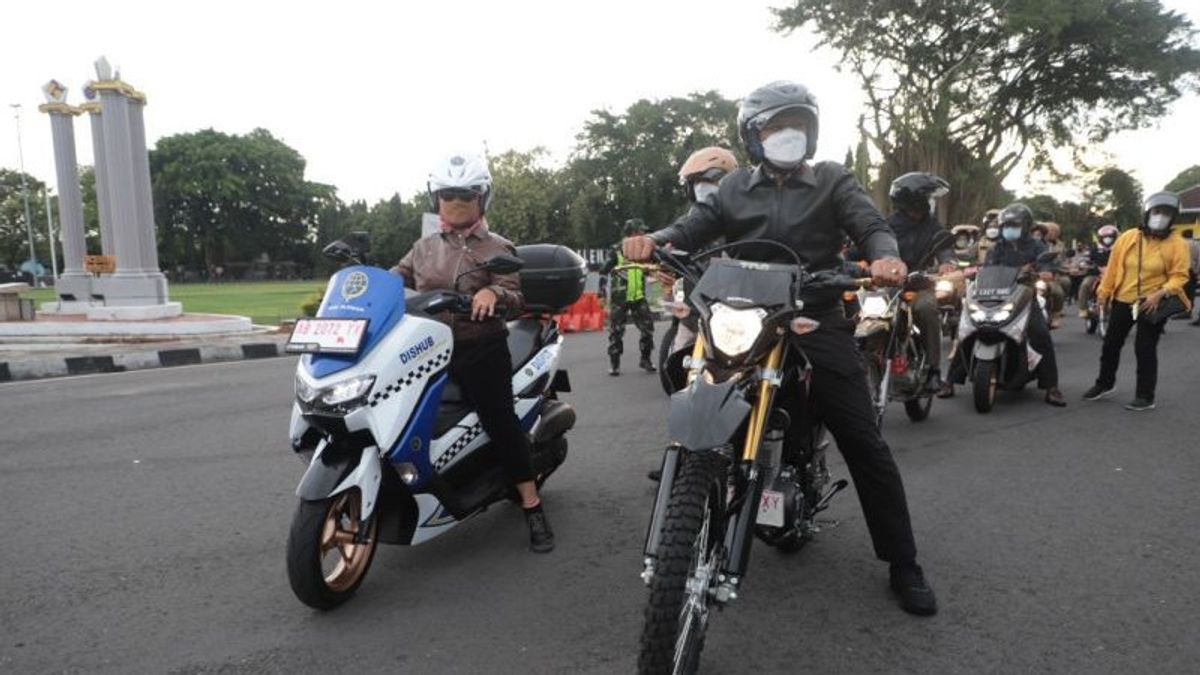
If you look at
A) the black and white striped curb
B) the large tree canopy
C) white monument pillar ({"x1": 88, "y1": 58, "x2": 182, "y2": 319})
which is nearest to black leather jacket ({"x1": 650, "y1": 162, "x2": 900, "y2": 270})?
the black and white striped curb

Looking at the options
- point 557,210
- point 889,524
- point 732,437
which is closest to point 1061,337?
point 889,524

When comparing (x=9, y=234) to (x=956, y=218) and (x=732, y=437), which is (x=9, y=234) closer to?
(x=956, y=218)

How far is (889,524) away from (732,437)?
0.99 meters

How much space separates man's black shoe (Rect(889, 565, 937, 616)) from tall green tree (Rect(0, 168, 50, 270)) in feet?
240

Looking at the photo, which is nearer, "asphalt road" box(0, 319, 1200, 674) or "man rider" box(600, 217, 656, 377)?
"asphalt road" box(0, 319, 1200, 674)

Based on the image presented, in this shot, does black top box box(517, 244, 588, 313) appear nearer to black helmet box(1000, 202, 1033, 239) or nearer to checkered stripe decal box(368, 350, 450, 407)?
checkered stripe decal box(368, 350, 450, 407)

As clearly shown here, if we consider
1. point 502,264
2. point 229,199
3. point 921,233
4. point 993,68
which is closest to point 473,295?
point 502,264

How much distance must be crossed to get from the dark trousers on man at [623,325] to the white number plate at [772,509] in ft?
20.4

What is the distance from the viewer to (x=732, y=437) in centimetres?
231

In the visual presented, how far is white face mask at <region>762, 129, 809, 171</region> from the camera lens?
2867 mm

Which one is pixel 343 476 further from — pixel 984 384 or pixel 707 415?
pixel 984 384

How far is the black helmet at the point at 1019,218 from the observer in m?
7.35

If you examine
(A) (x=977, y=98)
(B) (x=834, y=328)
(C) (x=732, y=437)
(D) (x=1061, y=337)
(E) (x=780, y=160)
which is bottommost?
(D) (x=1061, y=337)

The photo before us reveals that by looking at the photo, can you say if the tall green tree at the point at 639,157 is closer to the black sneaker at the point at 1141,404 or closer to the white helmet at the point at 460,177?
the black sneaker at the point at 1141,404
